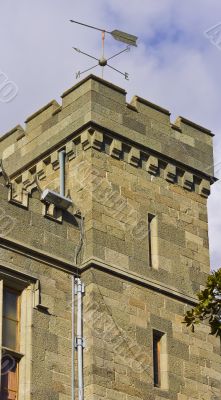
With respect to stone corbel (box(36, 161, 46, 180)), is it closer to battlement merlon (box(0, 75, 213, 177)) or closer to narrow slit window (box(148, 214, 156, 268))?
battlement merlon (box(0, 75, 213, 177))

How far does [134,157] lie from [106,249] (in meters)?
2.48

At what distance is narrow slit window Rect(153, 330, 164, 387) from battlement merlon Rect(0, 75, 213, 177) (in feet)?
13.4

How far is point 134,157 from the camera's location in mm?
26984

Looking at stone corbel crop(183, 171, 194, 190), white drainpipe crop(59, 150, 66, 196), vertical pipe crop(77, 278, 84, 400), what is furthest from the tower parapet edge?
vertical pipe crop(77, 278, 84, 400)

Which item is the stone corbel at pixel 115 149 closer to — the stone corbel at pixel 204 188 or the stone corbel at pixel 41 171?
the stone corbel at pixel 41 171

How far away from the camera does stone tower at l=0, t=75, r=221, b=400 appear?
23.9m

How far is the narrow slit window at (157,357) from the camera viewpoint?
25.1 metres

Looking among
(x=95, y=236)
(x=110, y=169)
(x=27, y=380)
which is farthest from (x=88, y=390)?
(x=110, y=169)

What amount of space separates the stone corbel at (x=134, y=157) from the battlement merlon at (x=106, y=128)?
169mm

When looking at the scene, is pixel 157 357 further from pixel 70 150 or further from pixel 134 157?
pixel 70 150

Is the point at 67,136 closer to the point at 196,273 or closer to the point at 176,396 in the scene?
the point at 196,273

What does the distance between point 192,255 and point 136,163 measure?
7.32 ft

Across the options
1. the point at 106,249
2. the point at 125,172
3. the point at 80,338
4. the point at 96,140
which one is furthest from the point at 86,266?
the point at 96,140

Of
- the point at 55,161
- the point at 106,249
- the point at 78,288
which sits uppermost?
the point at 55,161
